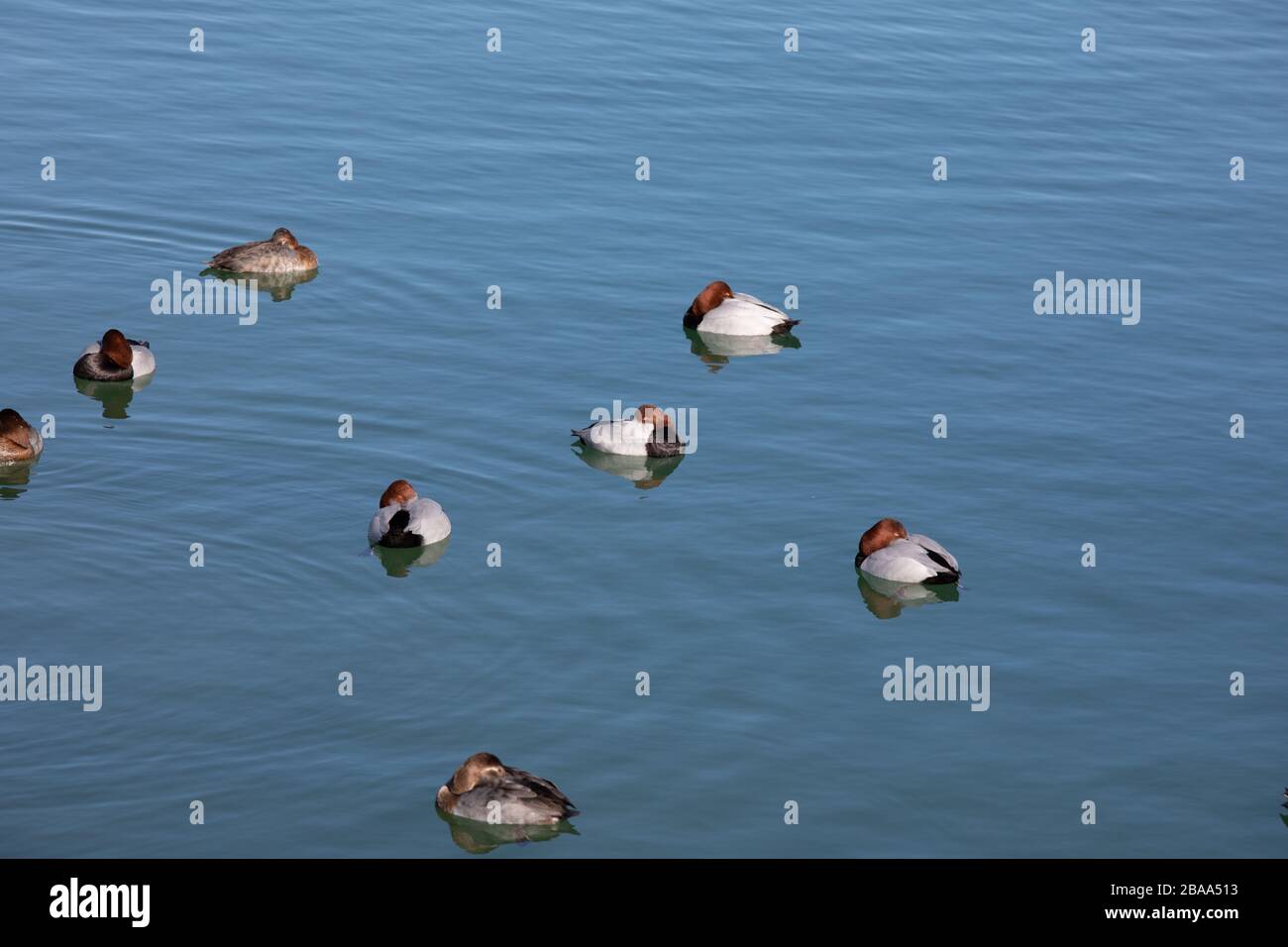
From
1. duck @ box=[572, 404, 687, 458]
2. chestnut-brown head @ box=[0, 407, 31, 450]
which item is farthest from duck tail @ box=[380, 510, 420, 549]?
chestnut-brown head @ box=[0, 407, 31, 450]

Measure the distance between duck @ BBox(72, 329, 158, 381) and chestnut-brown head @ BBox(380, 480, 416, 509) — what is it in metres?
5.36

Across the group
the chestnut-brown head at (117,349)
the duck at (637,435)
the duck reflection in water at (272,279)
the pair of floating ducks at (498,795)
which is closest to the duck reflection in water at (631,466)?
the duck at (637,435)

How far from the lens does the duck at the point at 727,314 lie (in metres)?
29.6

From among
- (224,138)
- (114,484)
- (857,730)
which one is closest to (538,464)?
(114,484)

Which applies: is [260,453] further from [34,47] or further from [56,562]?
[34,47]

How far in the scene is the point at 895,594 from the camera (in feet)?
72.9

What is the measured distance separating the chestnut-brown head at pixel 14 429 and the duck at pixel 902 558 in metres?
10.6

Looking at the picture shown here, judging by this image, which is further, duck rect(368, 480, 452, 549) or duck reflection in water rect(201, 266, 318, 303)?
duck reflection in water rect(201, 266, 318, 303)

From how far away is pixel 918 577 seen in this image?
2203cm

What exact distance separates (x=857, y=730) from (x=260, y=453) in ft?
30.7

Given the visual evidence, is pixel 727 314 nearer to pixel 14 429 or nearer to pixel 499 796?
pixel 14 429

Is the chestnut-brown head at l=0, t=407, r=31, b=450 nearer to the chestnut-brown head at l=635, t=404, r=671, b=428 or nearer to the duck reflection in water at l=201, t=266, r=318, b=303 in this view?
the duck reflection in water at l=201, t=266, r=318, b=303

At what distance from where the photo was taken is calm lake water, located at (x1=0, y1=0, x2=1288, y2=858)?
1805 centimetres

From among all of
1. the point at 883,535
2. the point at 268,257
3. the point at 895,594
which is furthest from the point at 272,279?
the point at 895,594
